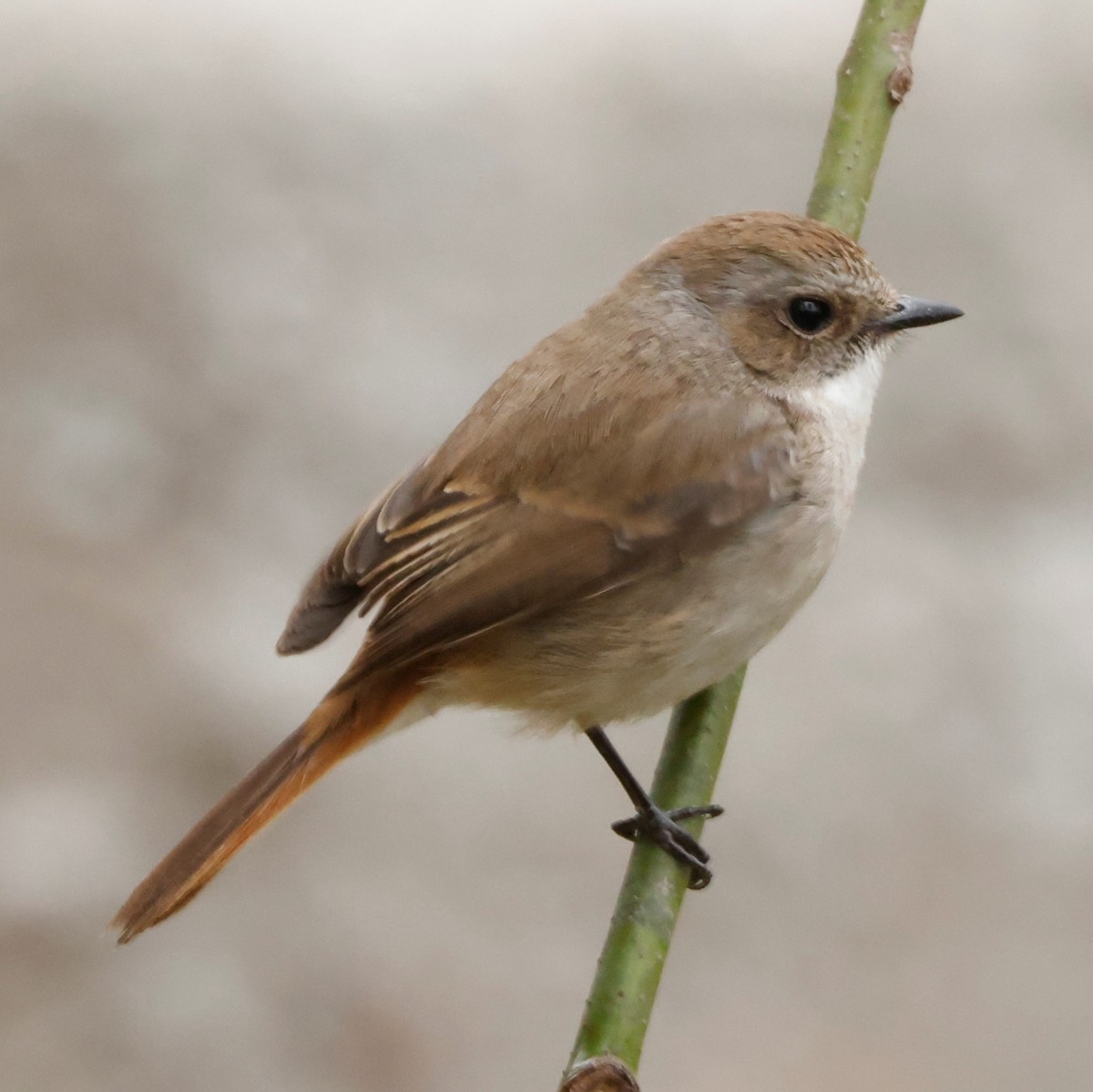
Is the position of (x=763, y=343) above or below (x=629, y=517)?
above

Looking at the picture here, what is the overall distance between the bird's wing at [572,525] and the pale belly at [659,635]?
0.04 m

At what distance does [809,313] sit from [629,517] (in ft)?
1.76

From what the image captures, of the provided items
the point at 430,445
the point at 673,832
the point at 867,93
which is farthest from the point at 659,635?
the point at 430,445

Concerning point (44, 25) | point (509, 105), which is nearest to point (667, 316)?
point (509, 105)

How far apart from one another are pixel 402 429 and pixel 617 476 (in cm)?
387

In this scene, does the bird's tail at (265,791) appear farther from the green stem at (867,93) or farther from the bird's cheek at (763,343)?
the green stem at (867,93)

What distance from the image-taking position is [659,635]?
3090 mm

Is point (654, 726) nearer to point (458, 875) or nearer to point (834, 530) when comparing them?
point (458, 875)

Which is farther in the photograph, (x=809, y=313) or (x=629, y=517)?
(x=809, y=313)

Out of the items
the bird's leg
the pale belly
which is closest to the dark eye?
the pale belly

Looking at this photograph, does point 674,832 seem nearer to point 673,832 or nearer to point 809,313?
point 673,832

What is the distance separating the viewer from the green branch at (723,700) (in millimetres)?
2639

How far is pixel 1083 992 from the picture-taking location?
5488 millimetres

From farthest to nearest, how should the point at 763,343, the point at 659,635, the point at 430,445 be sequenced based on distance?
the point at 430,445 < the point at 763,343 < the point at 659,635
